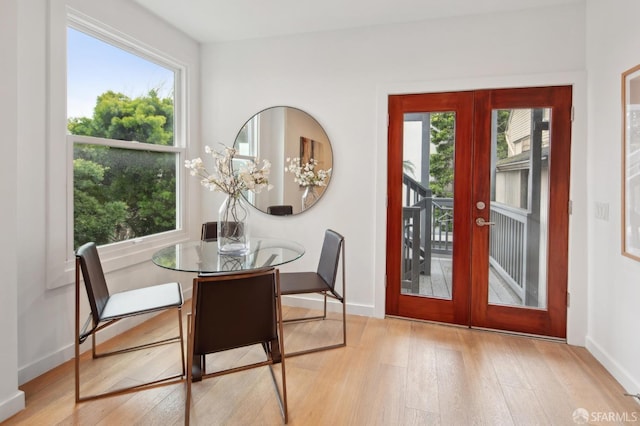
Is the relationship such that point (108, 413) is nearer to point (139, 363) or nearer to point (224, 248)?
point (139, 363)

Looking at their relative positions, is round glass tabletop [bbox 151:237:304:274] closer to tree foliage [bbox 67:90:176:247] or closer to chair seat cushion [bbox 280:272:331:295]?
chair seat cushion [bbox 280:272:331:295]

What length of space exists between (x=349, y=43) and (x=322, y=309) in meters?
2.51

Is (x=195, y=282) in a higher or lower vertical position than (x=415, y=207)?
lower

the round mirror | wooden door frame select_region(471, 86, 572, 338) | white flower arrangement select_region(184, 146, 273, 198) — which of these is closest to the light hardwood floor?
wooden door frame select_region(471, 86, 572, 338)

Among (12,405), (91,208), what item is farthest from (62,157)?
(12,405)

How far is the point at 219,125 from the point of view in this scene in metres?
3.67

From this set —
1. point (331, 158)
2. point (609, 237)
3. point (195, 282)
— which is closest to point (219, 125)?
point (331, 158)

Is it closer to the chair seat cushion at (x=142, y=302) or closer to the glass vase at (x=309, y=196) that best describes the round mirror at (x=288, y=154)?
the glass vase at (x=309, y=196)

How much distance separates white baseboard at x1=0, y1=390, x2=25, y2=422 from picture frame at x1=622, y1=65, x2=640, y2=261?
11.4 feet

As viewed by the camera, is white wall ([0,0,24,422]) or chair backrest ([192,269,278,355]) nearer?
chair backrest ([192,269,278,355])

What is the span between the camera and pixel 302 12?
2.94 m

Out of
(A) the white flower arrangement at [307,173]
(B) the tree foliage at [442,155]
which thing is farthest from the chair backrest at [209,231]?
(B) the tree foliage at [442,155]

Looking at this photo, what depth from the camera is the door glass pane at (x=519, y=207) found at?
9.09 feet

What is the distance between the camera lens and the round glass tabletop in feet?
6.66
